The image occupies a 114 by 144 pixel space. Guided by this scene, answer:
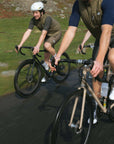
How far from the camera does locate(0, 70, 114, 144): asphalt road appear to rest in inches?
129

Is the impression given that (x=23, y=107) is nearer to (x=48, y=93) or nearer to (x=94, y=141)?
(x=48, y=93)

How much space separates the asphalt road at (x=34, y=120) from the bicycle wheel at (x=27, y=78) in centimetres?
19

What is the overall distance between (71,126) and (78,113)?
0.21 meters

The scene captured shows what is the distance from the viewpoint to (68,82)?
19.8 ft

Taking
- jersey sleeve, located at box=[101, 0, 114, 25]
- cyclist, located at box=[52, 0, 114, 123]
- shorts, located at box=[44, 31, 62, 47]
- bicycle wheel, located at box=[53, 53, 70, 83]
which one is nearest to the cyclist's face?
shorts, located at box=[44, 31, 62, 47]

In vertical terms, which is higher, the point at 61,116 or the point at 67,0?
Answer: the point at 67,0

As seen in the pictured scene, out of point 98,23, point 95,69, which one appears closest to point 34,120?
point 95,69

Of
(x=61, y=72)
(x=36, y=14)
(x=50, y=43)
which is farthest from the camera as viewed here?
(x=61, y=72)

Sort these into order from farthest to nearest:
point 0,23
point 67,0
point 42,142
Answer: point 67,0 → point 0,23 → point 42,142

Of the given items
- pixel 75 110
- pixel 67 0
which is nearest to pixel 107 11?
pixel 75 110

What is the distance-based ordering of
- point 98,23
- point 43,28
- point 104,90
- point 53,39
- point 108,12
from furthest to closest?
point 53,39 < point 43,28 < point 104,90 < point 98,23 < point 108,12

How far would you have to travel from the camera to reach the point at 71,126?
9.37 ft

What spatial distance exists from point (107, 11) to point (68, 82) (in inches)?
137

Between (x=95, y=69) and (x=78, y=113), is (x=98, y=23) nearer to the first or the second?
(x=95, y=69)
